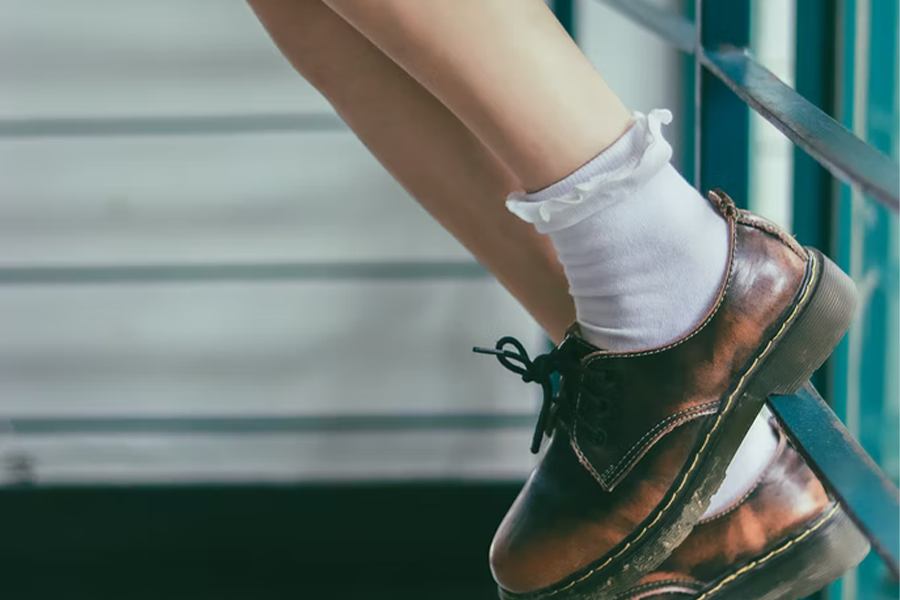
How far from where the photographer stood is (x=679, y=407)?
0.65m

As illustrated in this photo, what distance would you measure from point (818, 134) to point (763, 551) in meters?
0.34

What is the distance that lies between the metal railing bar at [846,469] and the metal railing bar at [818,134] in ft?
0.55

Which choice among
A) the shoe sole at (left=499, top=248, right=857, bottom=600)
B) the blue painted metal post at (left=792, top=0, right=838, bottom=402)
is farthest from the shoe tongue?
the blue painted metal post at (left=792, top=0, right=838, bottom=402)

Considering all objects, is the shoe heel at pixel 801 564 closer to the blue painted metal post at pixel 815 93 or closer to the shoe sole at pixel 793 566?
the shoe sole at pixel 793 566

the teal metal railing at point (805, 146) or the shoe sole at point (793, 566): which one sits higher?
the teal metal railing at point (805, 146)

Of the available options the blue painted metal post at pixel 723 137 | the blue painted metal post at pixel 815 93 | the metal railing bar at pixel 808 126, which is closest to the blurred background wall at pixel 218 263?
the blue painted metal post at pixel 815 93

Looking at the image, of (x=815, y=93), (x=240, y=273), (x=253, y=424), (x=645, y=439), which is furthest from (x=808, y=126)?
(x=253, y=424)

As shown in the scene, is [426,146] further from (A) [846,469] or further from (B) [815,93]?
(B) [815,93]

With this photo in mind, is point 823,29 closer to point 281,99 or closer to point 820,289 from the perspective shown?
point 820,289

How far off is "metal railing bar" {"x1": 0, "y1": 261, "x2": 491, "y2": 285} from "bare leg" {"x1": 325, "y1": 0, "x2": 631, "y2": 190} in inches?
50.0

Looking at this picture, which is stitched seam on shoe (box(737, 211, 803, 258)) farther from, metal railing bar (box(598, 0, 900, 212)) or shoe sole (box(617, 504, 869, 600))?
shoe sole (box(617, 504, 869, 600))

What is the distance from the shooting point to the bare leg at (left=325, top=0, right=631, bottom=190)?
1.94 feet

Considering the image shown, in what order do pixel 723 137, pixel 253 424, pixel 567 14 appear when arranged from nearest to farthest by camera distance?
pixel 723 137
pixel 567 14
pixel 253 424

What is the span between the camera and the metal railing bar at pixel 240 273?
74.9 inches
